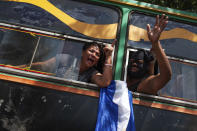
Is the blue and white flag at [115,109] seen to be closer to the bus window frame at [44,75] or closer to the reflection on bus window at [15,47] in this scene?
the bus window frame at [44,75]

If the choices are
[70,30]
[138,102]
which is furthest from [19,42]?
[138,102]

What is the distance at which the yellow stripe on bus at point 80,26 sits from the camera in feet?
6.43

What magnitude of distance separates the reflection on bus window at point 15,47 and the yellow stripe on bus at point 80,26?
387mm

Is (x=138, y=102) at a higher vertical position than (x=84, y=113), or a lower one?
higher

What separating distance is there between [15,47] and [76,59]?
0.67 meters

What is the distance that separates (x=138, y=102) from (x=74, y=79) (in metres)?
0.74

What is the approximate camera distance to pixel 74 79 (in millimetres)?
1826

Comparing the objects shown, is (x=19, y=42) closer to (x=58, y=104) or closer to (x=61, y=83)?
(x=61, y=83)

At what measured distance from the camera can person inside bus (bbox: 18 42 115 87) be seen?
5.97 feet

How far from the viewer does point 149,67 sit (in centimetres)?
208

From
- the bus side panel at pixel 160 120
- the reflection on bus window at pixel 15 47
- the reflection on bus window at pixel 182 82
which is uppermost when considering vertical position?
the reflection on bus window at pixel 15 47

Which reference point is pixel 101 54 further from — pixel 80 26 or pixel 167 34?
pixel 167 34

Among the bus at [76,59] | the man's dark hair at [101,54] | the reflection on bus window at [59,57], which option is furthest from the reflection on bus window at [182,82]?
the reflection on bus window at [59,57]

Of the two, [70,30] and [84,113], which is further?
[70,30]
